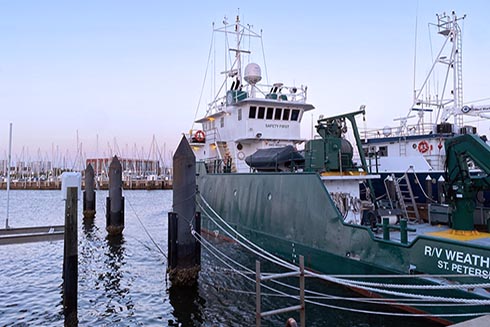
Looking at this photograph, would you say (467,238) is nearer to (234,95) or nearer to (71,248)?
(71,248)

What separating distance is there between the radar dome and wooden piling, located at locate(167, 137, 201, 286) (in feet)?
39.8

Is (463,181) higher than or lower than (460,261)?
higher

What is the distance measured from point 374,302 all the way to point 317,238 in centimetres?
266

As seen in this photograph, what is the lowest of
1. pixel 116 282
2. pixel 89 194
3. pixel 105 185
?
pixel 116 282

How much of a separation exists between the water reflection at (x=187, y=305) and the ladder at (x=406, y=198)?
24.5 feet

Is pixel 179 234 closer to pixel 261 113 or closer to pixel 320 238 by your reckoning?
pixel 320 238

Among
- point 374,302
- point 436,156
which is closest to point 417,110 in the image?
point 436,156

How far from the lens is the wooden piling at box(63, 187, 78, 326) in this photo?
334 inches

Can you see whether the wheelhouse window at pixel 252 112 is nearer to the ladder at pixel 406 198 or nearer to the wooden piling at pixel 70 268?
the ladder at pixel 406 198

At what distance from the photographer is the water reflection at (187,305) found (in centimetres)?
868

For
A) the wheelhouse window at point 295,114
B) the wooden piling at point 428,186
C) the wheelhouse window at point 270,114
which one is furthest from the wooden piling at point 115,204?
the wooden piling at point 428,186

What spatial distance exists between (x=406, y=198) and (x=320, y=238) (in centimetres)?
459

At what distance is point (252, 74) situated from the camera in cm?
2139

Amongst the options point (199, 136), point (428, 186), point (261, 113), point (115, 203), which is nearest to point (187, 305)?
point (428, 186)
